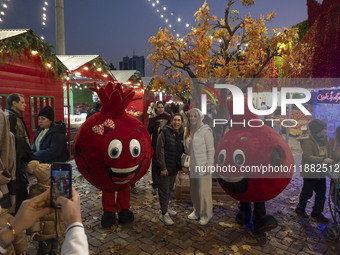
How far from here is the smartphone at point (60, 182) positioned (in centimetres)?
158

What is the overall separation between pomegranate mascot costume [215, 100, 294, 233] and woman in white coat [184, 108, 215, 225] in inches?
23.5

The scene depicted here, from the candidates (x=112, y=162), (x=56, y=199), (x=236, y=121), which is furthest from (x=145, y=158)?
(x=56, y=199)

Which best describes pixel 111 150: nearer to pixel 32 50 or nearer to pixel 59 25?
pixel 32 50

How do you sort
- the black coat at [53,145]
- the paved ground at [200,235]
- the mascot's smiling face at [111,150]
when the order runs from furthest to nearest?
the black coat at [53,145] → the paved ground at [200,235] → the mascot's smiling face at [111,150]

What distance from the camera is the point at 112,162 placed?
3.78 m

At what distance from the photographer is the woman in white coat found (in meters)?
4.49

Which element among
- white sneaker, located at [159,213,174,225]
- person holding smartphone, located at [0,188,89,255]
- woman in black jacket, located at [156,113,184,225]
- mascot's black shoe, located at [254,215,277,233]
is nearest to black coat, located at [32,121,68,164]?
woman in black jacket, located at [156,113,184,225]

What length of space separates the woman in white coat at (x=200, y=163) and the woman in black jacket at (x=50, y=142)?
233 centimetres

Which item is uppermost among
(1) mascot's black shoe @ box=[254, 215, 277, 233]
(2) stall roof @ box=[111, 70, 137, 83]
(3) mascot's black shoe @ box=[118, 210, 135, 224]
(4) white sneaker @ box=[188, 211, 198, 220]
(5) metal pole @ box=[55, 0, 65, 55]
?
(5) metal pole @ box=[55, 0, 65, 55]

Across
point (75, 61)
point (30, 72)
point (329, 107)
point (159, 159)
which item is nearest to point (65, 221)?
point (159, 159)

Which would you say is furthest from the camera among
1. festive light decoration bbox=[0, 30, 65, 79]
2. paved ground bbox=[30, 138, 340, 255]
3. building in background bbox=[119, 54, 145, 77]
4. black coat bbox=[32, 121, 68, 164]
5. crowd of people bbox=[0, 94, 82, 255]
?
building in background bbox=[119, 54, 145, 77]

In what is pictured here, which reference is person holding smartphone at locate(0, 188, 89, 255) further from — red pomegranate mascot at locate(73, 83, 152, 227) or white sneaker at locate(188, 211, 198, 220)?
white sneaker at locate(188, 211, 198, 220)

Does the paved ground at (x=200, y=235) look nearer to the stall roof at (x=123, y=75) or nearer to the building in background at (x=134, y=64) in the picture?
the stall roof at (x=123, y=75)

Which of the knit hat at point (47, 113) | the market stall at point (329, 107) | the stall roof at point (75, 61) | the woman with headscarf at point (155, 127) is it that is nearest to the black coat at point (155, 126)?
the woman with headscarf at point (155, 127)
